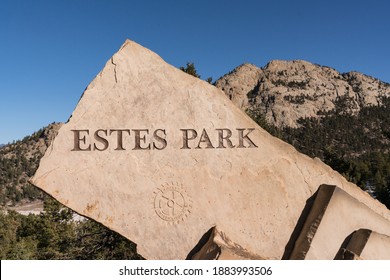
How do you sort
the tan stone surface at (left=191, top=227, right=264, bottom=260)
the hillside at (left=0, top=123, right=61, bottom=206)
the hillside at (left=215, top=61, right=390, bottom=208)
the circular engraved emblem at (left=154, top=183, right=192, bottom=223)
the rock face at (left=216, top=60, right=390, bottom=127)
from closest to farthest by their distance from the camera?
the tan stone surface at (left=191, top=227, right=264, bottom=260), the circular engraved emblem at (left=154, top=183, right=192, bottom=223), the hillside at (left=0, top=123, right=61, bottom=206), the hillside at (left=215, top=61, right=390, bottom=208), the rock face at (left=216, top=60, right=390, bottom=127)

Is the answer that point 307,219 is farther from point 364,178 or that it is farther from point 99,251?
point 364,178

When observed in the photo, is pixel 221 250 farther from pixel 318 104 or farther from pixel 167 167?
pixel 318 104

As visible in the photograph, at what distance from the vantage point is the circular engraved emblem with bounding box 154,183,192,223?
211 inches

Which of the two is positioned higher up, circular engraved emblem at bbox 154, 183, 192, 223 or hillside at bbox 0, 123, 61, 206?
hillside at bbox 0, 123, 61, 206

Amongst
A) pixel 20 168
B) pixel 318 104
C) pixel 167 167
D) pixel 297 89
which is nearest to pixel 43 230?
pixel 167 167

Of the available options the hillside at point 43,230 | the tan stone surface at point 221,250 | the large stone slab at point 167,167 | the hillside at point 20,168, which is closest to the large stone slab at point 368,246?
the large stone slab at point 167,167

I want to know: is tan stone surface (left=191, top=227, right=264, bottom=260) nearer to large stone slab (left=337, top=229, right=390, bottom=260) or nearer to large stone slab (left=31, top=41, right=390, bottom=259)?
large stone slab (left=31, top=41, right=390, bottom=259)

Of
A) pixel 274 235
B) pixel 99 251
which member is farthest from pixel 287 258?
pixel 99 251

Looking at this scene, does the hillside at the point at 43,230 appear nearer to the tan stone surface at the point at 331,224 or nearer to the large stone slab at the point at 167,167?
the large stone slab at the point at 167,167

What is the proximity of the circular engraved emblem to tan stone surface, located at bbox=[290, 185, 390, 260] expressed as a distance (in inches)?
70.8

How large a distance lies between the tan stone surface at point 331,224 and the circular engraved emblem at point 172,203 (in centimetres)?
180

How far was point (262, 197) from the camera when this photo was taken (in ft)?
18.5

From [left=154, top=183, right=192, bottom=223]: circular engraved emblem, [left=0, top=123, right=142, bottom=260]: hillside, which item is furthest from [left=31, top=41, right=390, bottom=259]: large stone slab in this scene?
[left=0, top=123, right=142, bottom=260]: hillside

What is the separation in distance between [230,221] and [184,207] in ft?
2.44
